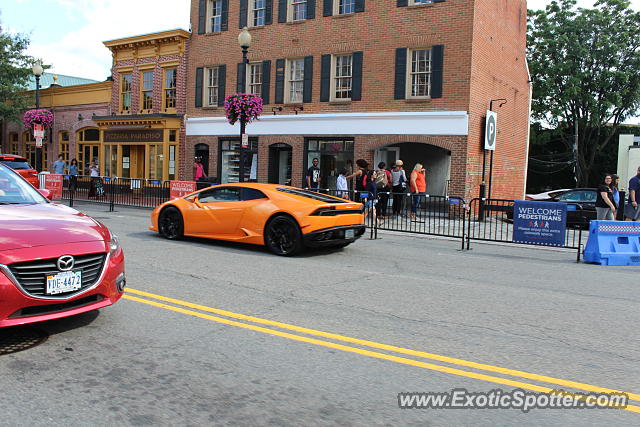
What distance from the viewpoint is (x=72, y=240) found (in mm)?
4871

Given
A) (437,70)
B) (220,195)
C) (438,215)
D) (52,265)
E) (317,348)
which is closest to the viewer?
(52,265)

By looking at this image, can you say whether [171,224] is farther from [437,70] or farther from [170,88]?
[170,88]

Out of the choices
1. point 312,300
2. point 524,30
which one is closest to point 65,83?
point 524,30

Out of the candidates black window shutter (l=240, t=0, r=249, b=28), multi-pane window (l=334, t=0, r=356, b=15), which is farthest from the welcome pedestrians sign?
black window shutter (l=240, t=0, r=249, b=28)

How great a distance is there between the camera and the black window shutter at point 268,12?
78.8 ft

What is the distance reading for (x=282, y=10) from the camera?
23.7m

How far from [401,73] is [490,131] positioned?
3984mm

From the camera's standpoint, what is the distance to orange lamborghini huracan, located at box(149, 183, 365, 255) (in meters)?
10.0

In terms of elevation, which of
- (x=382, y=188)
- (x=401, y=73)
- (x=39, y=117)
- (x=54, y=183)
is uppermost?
(x=401, y=73)

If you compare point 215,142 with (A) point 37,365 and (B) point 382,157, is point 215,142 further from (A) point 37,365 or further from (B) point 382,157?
(A) point 37,365

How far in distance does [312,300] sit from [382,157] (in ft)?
52.8

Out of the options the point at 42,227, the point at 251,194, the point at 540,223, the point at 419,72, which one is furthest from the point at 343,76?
the point at 42,227

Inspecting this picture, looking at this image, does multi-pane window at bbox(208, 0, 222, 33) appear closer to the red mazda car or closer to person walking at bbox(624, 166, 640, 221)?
person walking at bbox(624, 166, 640, 221)

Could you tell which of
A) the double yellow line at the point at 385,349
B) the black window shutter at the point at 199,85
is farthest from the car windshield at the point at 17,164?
the double yellow line at the point at 385,349
